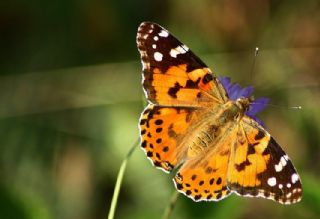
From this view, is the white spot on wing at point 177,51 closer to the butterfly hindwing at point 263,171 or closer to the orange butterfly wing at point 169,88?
the orange butterfly wing at point 169,88

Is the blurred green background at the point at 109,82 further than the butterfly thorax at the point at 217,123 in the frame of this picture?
Yes

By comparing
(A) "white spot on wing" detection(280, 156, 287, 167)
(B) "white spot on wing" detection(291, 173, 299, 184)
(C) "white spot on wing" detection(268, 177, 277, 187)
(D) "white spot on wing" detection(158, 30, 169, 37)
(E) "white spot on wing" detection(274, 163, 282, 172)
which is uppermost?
(D) "white spot on wing" detection(158, 30, 169, 37)

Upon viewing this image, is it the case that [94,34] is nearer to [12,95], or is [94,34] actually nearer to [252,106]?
[12,95]

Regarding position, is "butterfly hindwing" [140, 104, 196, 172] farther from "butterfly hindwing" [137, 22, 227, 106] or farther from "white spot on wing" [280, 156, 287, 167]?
"white spot on wing" [280, 156, 287, 167]

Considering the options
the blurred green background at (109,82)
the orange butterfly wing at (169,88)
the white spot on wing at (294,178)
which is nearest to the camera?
the white spot on wing at (294,178)

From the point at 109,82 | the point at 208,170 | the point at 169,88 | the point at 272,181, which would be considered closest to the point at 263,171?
the point at 272,181

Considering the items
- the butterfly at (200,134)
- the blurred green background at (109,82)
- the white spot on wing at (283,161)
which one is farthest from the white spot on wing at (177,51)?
the blurred green background at (109,82)

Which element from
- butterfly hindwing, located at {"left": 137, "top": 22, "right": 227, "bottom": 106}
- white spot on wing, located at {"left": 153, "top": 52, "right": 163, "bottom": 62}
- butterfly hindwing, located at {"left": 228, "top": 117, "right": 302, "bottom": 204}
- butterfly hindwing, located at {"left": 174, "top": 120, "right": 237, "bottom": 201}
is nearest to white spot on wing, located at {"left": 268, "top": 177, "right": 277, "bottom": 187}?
butterfly hindwing, located at {"left": 228, "top": 117, "right": 302, "bottom": 204}

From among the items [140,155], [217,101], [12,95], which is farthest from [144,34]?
[12,95]
